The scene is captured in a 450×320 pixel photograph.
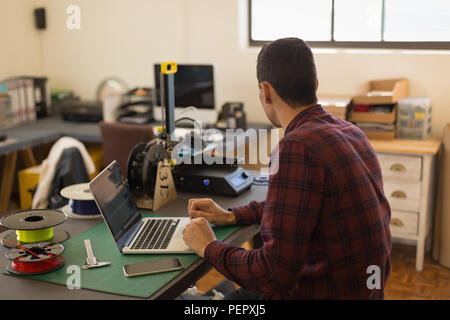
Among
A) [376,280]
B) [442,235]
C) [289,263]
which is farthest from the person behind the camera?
[442,235]

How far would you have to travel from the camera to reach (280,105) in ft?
5.25

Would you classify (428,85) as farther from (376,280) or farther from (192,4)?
(376,280)

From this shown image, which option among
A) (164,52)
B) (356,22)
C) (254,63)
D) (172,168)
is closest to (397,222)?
(356,22)

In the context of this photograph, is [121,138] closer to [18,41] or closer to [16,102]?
[16,102]

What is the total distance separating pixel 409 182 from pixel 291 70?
7.18ft

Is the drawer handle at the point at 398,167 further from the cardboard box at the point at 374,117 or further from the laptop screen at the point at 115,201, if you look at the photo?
the laptop screen at the point at 115,201

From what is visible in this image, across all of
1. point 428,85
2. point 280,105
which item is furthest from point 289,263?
point 428,85

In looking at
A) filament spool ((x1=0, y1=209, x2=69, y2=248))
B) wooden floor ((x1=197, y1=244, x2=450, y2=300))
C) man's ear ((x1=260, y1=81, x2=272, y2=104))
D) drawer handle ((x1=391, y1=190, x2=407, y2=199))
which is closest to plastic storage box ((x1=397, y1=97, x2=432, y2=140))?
drawer handle ((x1=391, y1=190, x2=407, y2=199))

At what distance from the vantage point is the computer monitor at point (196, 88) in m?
4.09

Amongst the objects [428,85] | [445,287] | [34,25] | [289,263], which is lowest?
[445,287]

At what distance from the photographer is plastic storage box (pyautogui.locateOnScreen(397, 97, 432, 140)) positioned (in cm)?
361
